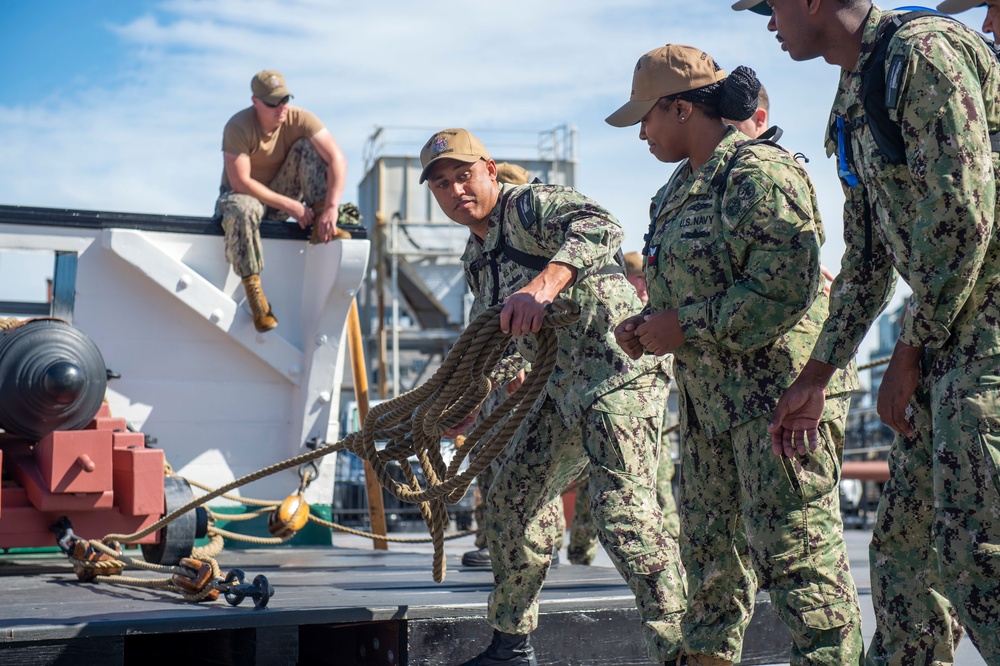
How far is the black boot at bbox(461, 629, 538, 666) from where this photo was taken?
12.5 ft

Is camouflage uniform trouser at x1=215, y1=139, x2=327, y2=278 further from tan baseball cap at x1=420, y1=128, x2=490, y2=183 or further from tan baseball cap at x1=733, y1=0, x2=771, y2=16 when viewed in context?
tan baseball cap at x1=733, y1=0, x2=771, y2=16

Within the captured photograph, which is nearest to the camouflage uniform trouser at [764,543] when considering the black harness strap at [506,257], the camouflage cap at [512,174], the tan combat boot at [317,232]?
the black harness strap at [506,257]

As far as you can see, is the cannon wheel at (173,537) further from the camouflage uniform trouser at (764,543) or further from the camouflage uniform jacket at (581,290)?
the camouflage uniform trouser at (764,543)

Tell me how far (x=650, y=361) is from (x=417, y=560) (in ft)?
9.73

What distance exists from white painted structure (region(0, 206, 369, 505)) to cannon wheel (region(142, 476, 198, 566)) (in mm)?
1133

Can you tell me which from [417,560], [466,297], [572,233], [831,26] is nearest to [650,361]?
[572,233]

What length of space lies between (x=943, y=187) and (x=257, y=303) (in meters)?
5.19

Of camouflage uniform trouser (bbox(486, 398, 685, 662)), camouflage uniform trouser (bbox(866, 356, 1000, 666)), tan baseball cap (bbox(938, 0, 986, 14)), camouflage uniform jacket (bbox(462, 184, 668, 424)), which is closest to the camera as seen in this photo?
camouflage uniform trouser (bbox(866, 356, 1000, 666))

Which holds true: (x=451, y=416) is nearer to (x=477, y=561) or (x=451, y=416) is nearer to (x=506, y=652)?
(x=506, y=652)

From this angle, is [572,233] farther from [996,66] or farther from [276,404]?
[276,404]

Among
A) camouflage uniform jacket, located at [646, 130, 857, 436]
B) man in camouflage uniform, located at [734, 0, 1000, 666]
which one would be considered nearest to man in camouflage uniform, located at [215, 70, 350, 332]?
camouflage uniform jacket, located at [646, 130, 857, 436]

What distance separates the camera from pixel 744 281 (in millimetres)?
3037

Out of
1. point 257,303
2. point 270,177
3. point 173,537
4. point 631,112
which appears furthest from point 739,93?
point 270,177

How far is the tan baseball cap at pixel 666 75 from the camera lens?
10.8 feet
